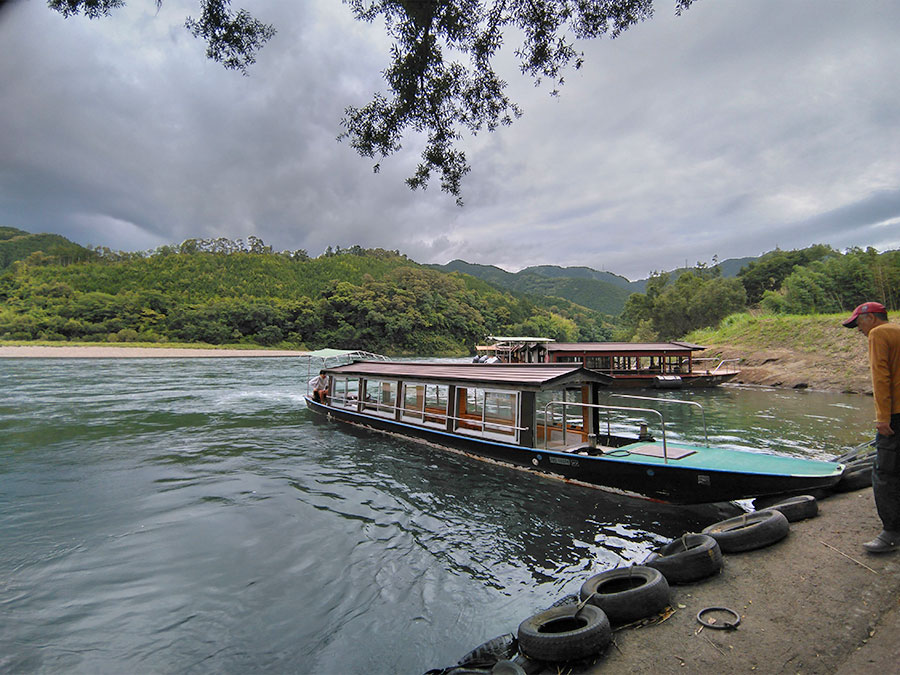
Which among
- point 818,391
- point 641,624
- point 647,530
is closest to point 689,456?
point 647,530

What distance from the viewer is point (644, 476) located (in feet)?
29.7

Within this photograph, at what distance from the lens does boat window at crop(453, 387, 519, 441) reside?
11.7 metres

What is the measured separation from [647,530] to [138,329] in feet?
275

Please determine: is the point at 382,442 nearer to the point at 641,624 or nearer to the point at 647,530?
the point at 647,530

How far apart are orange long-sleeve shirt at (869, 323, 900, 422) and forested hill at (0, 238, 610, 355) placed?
8059 centimetres

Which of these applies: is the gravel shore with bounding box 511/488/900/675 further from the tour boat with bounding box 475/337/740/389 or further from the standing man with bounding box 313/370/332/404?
the tour boat with bounding box 475/337/740/389

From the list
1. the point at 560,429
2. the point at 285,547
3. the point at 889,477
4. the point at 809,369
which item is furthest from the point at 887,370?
the point at 809,369

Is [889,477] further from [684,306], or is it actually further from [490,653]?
[684,306]

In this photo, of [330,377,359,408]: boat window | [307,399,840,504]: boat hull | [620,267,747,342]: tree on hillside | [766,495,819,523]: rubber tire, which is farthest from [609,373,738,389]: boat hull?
[620,267,747,342]: tree on hillside

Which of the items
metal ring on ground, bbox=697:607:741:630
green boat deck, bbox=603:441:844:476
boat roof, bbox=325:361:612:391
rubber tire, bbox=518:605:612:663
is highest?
boat roof, bbox=325:361:612:391

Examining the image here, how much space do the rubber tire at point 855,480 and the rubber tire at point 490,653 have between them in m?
6.41

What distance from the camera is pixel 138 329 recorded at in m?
71.4

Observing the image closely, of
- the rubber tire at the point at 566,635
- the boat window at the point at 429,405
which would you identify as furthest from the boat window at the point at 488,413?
the rubber tire at the point at 566,635

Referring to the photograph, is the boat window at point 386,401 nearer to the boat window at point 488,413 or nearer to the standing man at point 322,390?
the boat window at point 488,413
